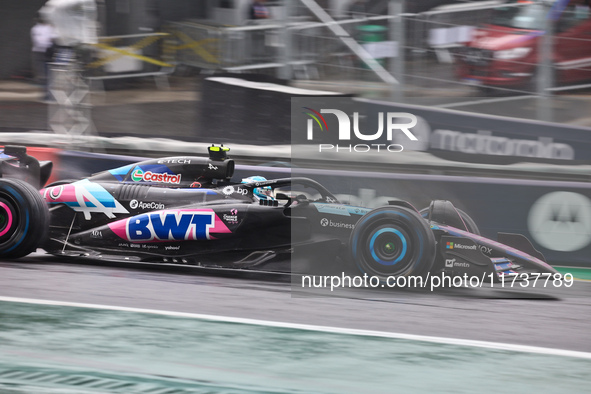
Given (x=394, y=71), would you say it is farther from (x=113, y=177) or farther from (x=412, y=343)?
(x=412, y=343)

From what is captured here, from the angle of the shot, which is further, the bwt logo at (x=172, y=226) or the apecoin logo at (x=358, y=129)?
the apecoin logo at (x=358, y=129)

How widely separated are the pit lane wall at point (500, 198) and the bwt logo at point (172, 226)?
59.7 inches

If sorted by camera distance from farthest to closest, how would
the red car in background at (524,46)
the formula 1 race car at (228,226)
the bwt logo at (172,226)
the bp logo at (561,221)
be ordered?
the red car in background at (524,46)
the bp logo at (561,221)
the bwt logo at (172,226)
the formula 1 race car at (228,226)

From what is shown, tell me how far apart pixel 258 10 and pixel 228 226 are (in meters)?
5.81

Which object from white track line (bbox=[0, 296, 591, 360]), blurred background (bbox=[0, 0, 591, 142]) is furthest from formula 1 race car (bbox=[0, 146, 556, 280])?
blurred background (bbox=[0, 0, 591, 142])

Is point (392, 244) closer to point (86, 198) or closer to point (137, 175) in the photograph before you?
point (137, 175)

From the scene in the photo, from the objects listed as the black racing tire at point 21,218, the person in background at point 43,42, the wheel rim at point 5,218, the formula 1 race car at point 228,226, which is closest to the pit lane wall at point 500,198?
the formula 1 race car at point 228,226

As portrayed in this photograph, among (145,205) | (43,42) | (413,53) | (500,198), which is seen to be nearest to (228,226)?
(145,205)

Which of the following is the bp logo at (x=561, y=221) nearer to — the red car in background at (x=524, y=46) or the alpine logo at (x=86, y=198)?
the red car in background at (x=524, y=46)

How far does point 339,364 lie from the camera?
13.5ft

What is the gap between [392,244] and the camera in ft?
18.5

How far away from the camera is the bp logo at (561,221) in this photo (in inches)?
281

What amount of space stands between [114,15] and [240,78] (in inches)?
177

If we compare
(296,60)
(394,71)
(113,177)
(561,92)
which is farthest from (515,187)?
(113,177)
